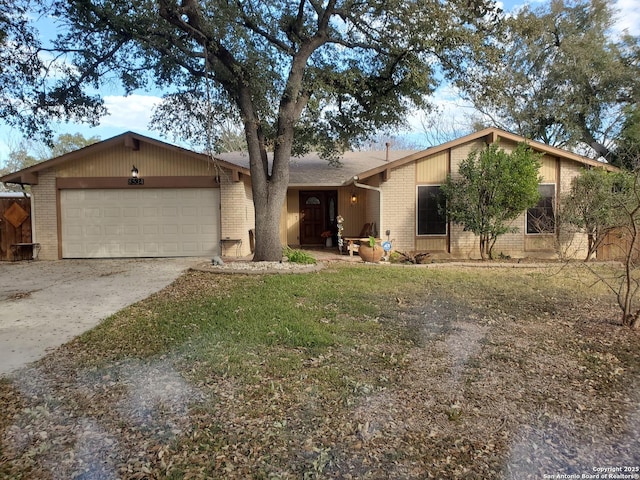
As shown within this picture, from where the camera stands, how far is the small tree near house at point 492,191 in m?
10.8

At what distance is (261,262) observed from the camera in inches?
398

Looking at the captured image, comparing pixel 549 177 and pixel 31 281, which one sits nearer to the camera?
pixel 31 281

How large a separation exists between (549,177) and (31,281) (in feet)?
44.0

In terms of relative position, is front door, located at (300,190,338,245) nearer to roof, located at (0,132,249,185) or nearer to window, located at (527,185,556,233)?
roof, located at (0,132,249,185)

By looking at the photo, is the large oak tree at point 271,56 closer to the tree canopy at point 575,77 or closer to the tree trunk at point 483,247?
the tree trunk at point 483,247

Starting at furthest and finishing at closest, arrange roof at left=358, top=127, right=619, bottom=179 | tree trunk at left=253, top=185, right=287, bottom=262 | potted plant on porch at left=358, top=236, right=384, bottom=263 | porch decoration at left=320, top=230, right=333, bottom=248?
porch decoration at left=320, top=230, right=333, bottom=248 → roof at left=358, top=127, right=619, bottom=179 → potted plant on porch at left=358, top=236, right=384, bottom=263 → tree trunk at left=253, top=185, right=287, bottom=262

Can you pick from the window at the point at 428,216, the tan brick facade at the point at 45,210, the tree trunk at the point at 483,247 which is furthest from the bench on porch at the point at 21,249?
the tree trunk at the point at 483,247

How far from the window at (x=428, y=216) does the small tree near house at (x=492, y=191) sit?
2.12ft

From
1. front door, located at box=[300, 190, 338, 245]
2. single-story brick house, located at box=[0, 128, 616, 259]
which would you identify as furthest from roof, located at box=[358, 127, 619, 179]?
front door, located at box=[300, 190, 338, 245]

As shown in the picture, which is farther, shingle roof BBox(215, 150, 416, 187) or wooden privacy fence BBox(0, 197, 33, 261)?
shingle roof BBox(215, 150, 416, 187)

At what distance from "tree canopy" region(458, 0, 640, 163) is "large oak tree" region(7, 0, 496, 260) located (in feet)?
33.6

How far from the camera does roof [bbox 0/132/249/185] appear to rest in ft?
39.1

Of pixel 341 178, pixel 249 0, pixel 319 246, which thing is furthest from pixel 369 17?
pixel 319 246

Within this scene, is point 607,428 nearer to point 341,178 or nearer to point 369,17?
point 369,17
